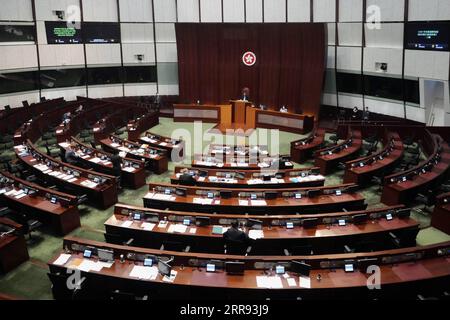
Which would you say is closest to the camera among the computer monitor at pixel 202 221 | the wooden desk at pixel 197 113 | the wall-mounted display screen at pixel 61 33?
the computer monitor at pixel 202 221

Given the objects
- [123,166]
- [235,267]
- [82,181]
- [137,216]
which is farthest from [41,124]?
[235,267]

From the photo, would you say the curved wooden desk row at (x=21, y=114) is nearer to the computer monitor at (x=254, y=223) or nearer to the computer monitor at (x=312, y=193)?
the computer monitor at (x=254, y=223)

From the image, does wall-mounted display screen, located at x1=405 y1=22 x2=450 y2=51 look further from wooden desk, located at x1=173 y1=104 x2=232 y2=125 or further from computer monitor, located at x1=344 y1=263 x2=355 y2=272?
computer monitor, located at x1=344 y1=263 x2=355 y2=272

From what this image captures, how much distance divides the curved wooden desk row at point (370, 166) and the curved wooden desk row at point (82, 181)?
6.44m

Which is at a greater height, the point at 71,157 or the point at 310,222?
the point at 71,157

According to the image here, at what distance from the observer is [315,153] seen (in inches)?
477

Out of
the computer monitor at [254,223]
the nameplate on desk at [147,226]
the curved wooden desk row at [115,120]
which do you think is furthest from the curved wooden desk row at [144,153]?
the computer monitor at [254,223]

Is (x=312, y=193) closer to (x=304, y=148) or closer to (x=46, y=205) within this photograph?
(x=304, y=148)

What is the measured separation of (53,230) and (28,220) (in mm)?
637

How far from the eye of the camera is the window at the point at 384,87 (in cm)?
1554

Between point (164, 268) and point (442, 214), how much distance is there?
6340 mm

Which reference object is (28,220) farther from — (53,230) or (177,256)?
(177,256)

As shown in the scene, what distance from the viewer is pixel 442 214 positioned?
8516 millimetres
